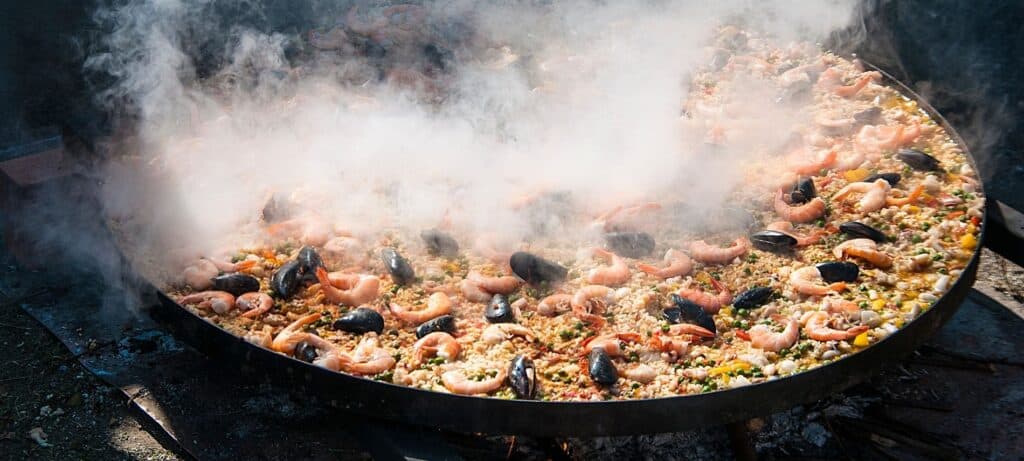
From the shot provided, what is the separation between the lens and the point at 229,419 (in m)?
6.53

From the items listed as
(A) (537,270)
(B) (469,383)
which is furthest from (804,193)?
(B) (469,383)

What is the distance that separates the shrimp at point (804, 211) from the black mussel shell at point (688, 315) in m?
1.64

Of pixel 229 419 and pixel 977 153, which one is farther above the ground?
pixel 977 153

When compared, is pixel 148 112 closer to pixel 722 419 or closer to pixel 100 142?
pixel 100 142

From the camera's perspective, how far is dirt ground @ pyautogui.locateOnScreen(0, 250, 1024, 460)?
640 centimetres

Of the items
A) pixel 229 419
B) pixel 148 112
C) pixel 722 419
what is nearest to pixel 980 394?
pixel 722 419

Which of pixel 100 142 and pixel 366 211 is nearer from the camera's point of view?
pixel 366 211

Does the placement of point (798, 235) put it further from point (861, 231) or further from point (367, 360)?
point (367, 360)

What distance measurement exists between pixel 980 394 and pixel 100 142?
27.6 feet

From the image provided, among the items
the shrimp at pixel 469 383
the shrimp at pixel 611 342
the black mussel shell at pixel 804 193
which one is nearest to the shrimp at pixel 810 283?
the black mussel shell at pixel 804 193

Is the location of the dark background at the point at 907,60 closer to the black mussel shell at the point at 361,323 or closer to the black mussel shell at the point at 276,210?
the black mussel shell at the point at 276,210

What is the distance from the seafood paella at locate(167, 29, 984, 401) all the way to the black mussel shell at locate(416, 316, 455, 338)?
0.03ft

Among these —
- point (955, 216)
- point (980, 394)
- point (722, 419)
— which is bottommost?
point (980, 394)

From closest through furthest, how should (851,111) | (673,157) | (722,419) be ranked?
(722,419) < (673,157) < (851,111)
